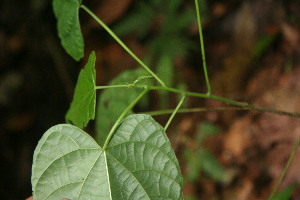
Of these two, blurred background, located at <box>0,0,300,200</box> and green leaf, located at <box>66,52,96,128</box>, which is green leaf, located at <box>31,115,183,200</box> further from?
blurred background, located at <box>0,0,300,200</box>

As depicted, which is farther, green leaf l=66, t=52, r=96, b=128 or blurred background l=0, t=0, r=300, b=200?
blurred background l=0, t=0, r=300, b=200

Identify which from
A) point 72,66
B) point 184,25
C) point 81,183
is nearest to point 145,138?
point 81,183

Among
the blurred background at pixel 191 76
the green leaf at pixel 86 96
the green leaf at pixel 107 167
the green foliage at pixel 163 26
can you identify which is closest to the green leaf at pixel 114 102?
the green leaf at pixel 86 96

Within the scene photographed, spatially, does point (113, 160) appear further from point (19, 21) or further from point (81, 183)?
point (19, 21)

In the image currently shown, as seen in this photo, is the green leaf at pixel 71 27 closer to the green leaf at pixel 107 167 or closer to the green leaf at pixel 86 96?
the green leaf at pixel 86 96

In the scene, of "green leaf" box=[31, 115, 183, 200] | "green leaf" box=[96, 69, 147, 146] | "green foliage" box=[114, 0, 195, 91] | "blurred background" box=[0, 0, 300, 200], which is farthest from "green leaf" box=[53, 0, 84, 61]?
"green foliage" box=[114, 0, 195, 91]

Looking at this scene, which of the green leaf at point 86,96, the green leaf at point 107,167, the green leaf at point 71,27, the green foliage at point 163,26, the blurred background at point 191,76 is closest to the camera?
the green leaf at point 107,167
